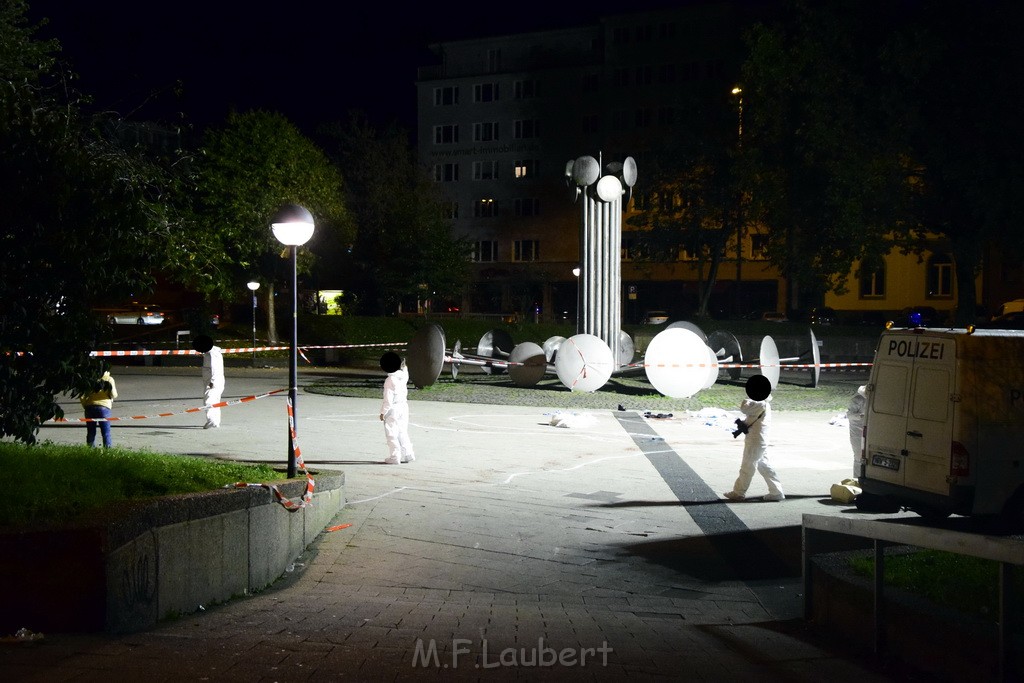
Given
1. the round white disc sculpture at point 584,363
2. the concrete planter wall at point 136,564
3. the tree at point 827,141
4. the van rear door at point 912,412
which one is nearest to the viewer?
the concrete planter wall at point 136,564

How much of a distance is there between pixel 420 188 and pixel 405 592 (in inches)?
1994

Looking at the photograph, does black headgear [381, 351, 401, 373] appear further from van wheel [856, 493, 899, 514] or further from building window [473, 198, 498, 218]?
building window [473, 198, 498, 218]

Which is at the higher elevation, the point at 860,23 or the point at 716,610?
the point at 860,23

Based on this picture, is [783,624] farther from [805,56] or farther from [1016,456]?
[805,56]

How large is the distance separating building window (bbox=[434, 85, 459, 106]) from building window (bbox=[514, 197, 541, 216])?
9.19 metres

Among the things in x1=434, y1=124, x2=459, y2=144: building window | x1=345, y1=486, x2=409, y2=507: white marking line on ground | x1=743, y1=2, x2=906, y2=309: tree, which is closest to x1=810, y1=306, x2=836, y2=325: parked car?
x1=743, y1=2, x2=906, y2=309: tree

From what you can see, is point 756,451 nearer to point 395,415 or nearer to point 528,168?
point 395,415

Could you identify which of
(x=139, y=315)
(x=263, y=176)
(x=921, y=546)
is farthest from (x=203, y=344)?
(x=139, y=315)

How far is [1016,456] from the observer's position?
862 cm

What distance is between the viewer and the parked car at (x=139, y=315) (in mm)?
42000

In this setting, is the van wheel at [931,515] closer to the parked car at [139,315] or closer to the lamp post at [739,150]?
the lamp post at [739,150]

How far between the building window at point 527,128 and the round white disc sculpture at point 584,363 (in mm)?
48214

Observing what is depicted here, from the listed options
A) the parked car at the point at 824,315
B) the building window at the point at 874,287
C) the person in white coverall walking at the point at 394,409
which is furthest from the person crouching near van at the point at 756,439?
the building window at the point at 874,287

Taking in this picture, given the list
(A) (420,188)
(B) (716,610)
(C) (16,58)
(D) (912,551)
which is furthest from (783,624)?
(A) (420,188)
